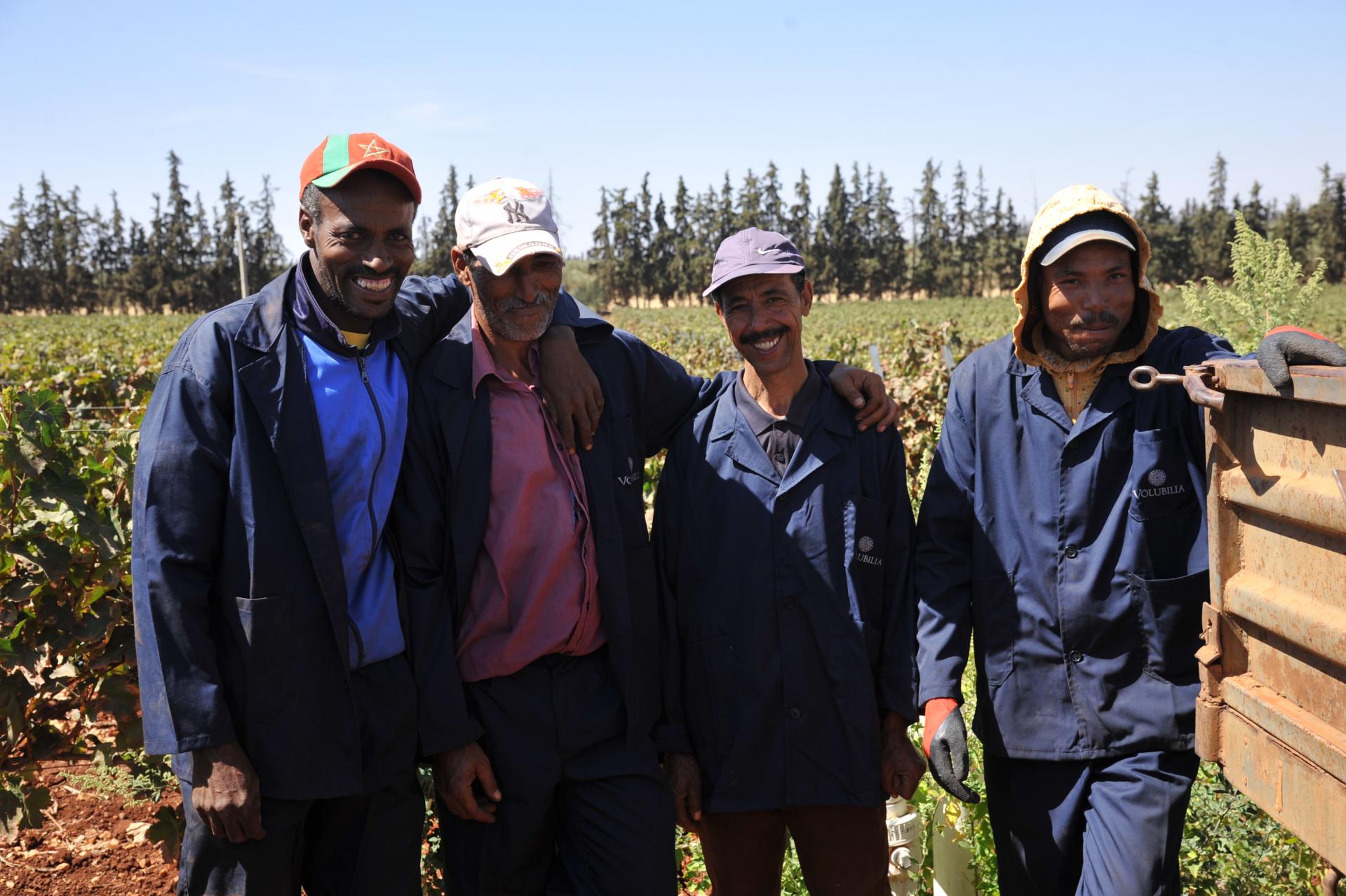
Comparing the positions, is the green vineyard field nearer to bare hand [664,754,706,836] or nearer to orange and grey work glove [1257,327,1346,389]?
bare hand [664,754,706,836]

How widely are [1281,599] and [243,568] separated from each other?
2041 millimetres

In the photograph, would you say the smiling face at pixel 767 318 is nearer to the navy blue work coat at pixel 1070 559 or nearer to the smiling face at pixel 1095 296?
the navy blue work coat at pixel 1070 559

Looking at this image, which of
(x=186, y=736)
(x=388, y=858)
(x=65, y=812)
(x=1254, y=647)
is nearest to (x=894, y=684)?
(x=1254, y=647)

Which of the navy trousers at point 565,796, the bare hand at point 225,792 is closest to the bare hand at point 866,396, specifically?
the navy trousers at point 565,796

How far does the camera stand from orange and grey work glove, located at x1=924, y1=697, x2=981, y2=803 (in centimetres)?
253

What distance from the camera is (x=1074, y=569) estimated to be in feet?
8.11

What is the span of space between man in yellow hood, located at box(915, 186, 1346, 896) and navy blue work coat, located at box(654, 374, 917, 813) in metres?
0.12

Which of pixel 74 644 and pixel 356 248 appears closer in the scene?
pixel 356 248

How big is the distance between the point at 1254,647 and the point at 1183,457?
53 centimetres

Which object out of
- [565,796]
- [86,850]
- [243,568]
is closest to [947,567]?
[565,796]

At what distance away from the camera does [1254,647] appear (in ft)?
6.77

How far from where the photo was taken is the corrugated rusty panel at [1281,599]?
1771mm

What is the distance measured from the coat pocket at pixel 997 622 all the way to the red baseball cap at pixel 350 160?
172cm

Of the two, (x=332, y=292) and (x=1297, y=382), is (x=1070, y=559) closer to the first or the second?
(x=1297, y=382)
